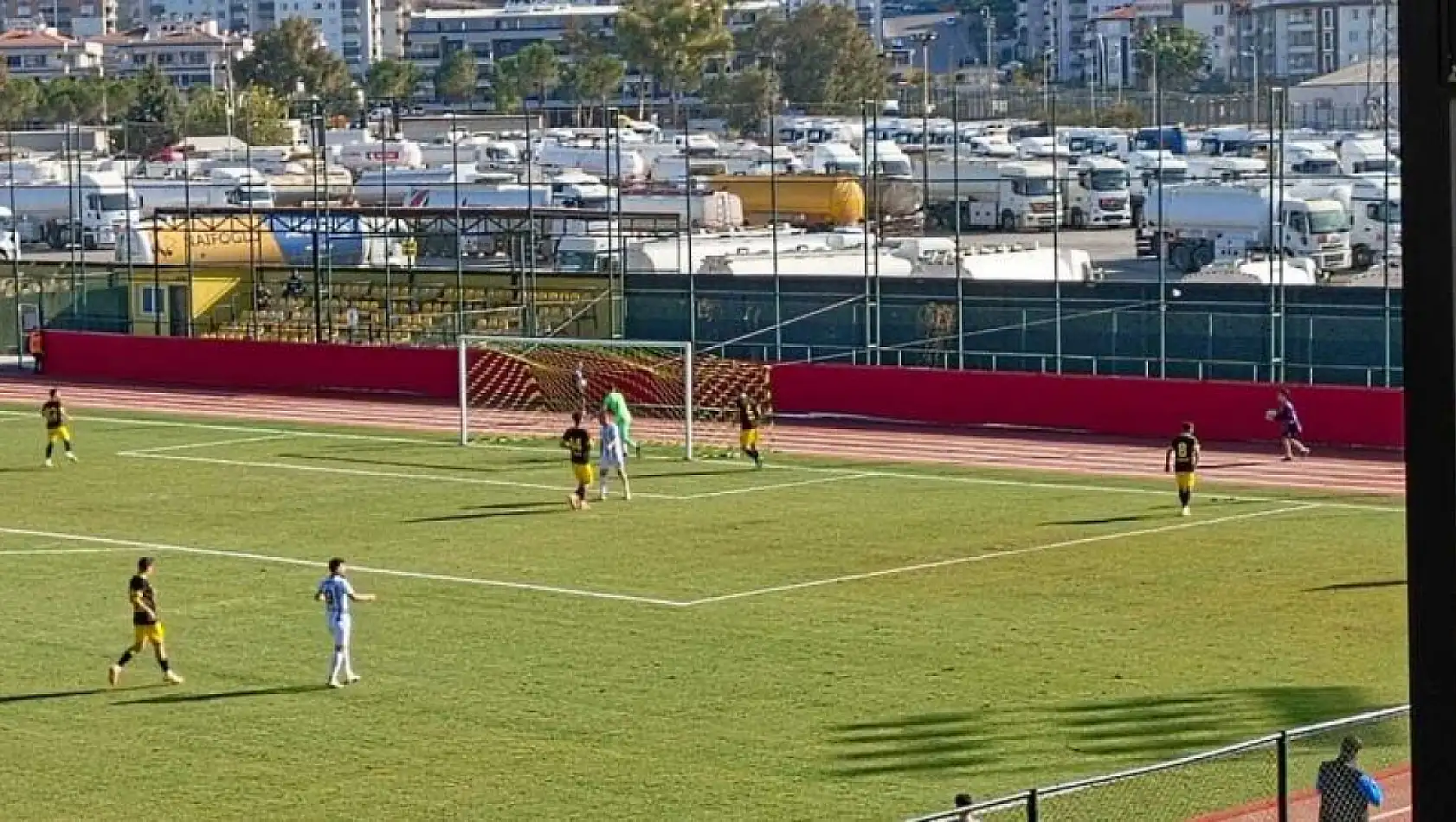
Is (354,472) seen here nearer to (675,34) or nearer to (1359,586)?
(1359,586)

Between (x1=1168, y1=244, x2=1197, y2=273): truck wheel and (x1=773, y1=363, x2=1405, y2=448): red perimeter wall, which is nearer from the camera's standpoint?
(x1=773, y1=363, x2=1405, y2=448): red perimeter wall

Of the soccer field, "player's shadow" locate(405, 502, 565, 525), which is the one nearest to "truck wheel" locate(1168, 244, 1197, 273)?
the soccer field

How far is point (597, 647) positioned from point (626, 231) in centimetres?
5187

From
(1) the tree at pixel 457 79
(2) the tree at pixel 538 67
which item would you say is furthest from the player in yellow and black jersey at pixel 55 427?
(1) the tree at pixel 457 79

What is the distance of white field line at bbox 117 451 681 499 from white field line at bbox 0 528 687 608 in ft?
23.2

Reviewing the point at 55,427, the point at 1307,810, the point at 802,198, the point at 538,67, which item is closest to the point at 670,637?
the point at 1307,810

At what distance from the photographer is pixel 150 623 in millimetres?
25547

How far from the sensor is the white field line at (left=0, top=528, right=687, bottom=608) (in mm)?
30500

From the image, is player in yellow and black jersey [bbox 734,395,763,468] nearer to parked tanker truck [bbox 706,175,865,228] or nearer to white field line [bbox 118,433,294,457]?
white field line [bbox 118,433,294,457]

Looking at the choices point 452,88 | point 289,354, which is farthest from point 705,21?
point 289,354

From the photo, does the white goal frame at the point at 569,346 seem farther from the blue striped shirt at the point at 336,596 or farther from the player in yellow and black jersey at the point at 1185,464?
the blue striped shirt at the point at 336,596

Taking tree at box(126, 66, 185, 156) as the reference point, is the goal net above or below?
below

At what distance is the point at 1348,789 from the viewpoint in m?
15.4

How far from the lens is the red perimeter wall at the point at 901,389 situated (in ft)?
148
